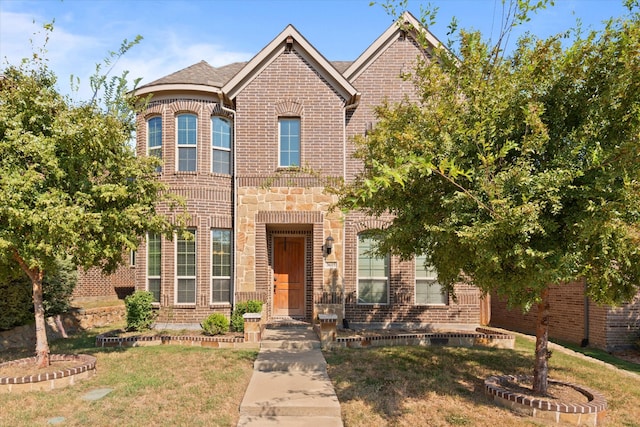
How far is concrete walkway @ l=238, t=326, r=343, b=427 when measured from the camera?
6762 mm

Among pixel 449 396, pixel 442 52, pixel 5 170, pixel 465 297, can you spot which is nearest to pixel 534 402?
pixel 449 396

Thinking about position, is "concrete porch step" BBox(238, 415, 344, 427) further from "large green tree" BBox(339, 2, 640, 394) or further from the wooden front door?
the wooden front door

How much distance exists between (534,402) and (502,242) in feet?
8.77

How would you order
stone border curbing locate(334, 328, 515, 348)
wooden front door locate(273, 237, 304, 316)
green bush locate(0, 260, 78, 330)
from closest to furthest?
green bush locate(0, 260, 78, 330) → stone border curbing locate(334, 328, 515, 348) → wooden front door locate(273, 237, 304, 316)

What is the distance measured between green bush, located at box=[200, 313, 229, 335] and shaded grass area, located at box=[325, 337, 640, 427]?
3098 mm

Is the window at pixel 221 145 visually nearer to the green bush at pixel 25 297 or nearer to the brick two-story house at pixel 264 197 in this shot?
the brick two-story house at pixel 264 197

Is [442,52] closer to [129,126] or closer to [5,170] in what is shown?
[129,126]

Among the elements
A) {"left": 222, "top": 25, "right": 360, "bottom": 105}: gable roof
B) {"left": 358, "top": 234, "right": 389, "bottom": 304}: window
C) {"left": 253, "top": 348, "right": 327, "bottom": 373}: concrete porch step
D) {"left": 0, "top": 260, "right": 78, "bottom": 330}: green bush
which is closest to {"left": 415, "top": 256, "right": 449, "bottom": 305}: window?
{"left": 358, "top": 234, "right": 389, "bottom": 304}: window

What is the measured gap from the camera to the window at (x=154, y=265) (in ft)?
44.7

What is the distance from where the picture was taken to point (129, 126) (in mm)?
9414

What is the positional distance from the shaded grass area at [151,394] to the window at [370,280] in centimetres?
454

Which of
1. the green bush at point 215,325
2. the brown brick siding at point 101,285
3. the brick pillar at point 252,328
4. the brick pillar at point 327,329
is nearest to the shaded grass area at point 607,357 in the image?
the brick pillar at point 327,329

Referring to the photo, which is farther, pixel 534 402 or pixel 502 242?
pixel 534 402


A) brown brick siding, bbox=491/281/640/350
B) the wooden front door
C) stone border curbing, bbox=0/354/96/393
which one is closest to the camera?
stone border curbing, bbox=0/354/96/393
